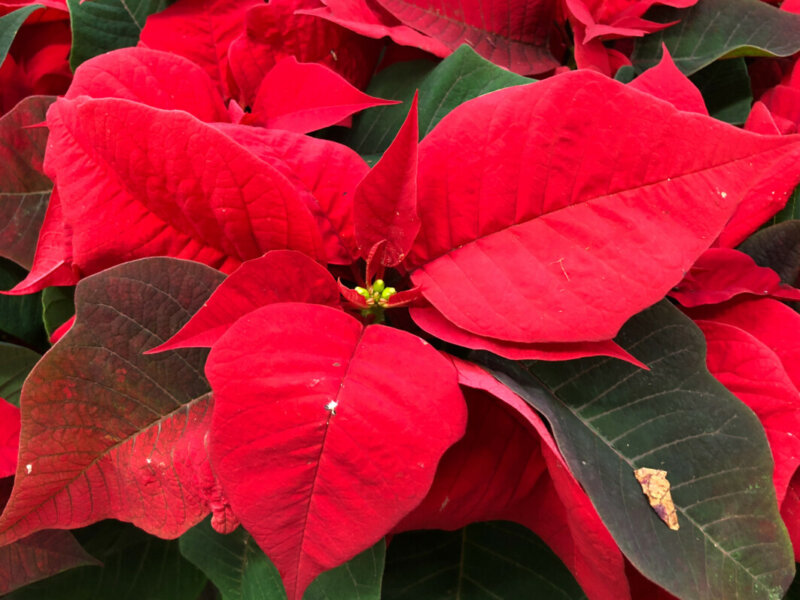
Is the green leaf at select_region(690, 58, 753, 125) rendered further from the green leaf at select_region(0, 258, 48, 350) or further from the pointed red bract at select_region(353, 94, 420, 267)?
the green leaf at select_region(0, 258, 48, 350)

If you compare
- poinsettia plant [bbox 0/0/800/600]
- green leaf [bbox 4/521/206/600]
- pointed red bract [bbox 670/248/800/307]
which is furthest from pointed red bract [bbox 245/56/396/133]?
green leaf [bbox 4/521/206/600]

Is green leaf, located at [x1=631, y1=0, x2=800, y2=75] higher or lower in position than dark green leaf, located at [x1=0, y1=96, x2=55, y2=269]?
higher

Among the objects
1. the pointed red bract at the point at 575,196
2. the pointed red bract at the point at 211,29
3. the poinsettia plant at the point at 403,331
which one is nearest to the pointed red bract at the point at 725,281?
the poinsettia plant at the point at 403,331

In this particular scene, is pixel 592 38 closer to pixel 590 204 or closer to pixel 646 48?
pixel 646 48

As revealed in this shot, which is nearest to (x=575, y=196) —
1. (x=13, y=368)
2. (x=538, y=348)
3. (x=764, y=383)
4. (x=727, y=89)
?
(x=538, y=348)

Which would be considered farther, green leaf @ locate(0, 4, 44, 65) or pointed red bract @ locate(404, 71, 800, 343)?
green leaf @ locate(0, 4, 44, 65)

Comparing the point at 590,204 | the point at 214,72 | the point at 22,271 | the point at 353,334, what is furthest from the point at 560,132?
the point at 22,271

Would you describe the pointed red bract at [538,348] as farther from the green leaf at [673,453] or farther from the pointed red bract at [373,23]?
the pointed red bract at [373,23]
